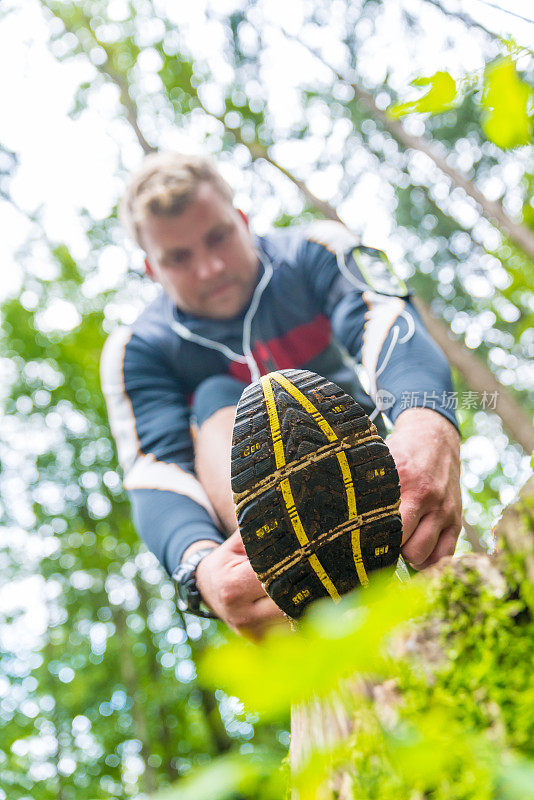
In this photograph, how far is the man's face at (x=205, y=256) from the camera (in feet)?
4.55

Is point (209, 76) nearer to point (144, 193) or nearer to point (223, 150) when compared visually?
point (223, 150)

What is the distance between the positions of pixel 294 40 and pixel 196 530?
22.0ft

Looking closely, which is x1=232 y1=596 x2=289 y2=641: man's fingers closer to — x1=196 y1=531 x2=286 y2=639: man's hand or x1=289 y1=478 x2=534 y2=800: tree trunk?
x1=196 y1=531 x2=286 y2=639: man's hand

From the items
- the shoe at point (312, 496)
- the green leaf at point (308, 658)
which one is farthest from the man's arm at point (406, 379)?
the green leaf at point (308, 658)

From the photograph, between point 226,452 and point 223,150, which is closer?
point 226,452

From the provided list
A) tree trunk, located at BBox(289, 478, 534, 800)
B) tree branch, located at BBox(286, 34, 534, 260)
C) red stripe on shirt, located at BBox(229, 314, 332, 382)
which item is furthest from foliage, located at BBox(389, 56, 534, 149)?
tree branch, located at BBox(286, 34, 534, 260)

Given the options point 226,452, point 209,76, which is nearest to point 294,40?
point 209,76

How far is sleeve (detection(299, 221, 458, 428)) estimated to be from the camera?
991mm

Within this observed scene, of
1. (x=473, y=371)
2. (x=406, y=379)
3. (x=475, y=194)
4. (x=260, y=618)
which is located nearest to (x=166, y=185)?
(x=406, y=379)

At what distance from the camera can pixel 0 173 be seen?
6.41 metres

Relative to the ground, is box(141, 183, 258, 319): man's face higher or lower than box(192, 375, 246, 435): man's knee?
higher

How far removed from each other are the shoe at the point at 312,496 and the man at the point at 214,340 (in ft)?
0.89

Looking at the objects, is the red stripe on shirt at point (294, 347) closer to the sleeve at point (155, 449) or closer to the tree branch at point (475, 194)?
the sleeve at point (155, 449)

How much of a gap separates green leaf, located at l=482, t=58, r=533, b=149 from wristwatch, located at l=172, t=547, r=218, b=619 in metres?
0.80
